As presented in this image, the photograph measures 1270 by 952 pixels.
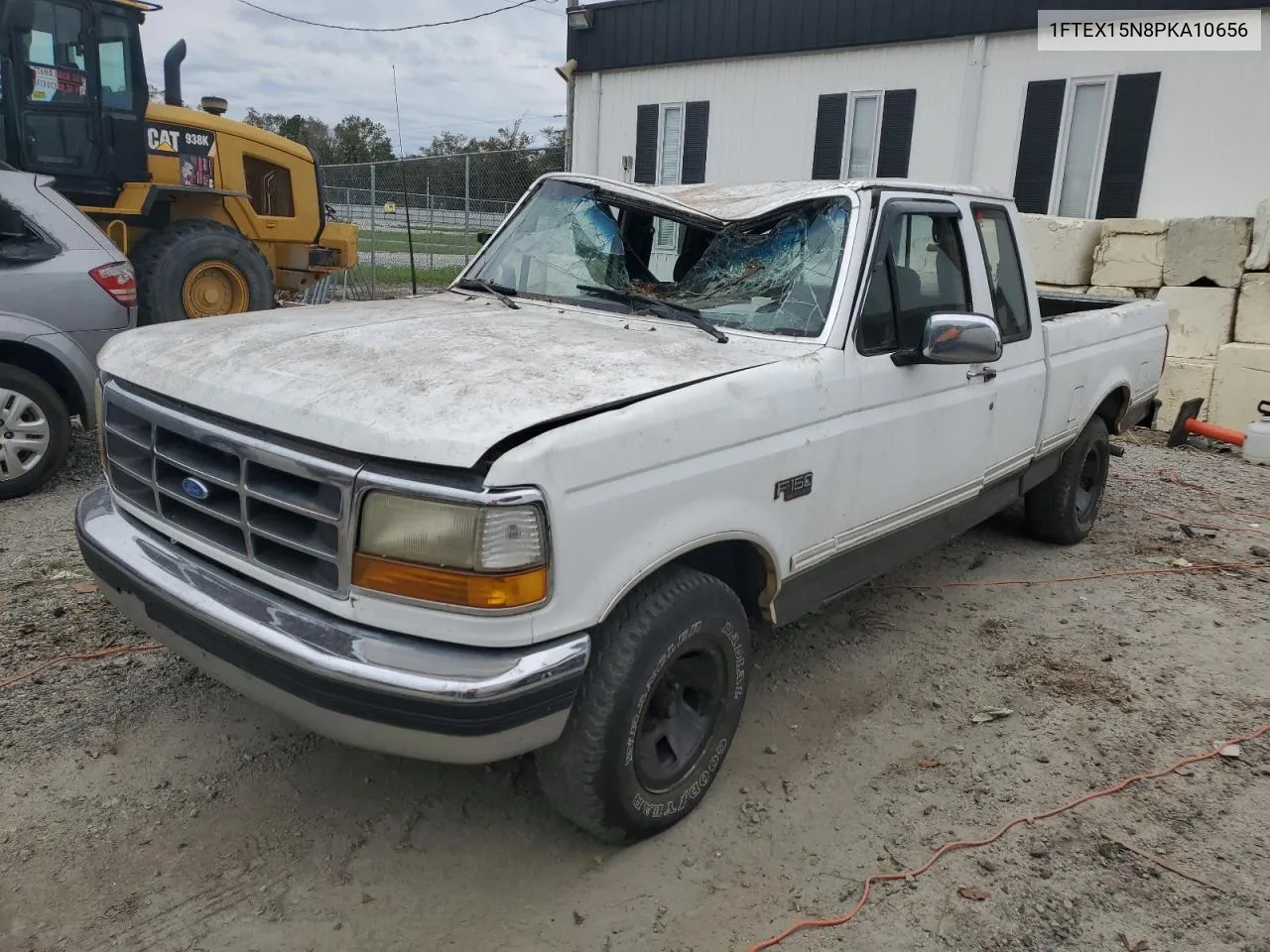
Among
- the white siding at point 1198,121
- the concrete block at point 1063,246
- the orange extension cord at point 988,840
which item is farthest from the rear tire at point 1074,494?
the white siding at point 1198,121

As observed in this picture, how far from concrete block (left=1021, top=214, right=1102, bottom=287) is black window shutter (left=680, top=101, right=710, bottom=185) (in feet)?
18.7

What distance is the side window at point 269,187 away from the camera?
433 inches

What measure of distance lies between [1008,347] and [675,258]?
163 centimetres

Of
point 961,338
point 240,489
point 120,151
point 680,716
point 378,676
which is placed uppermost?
point 120,151

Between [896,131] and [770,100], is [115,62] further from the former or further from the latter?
[896,131]

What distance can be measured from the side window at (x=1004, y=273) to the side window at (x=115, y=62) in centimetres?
806

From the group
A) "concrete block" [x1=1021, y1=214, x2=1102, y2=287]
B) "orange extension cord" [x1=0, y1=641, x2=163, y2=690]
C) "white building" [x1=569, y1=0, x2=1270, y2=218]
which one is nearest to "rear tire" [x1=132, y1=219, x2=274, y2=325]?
"orange extension cord" [x1=0, y1=641, x2=163, y2=690]

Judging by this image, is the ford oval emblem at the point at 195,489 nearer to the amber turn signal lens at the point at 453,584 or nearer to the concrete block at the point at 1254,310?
the amber turn signal lens at the point at 453,584

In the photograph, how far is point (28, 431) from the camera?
17.8 ft

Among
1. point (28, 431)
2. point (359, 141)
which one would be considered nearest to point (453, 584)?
Answer: point (28, 431)

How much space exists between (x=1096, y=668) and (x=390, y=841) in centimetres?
311

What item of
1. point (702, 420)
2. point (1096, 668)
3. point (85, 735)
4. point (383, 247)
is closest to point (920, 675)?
point (1096, 668)

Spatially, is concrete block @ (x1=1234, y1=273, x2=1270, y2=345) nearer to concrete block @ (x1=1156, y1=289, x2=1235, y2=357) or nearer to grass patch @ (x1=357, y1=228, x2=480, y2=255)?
concrete block @ (x1=1156, y1=289, x2=1235, y2=357)

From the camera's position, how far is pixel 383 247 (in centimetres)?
2275
